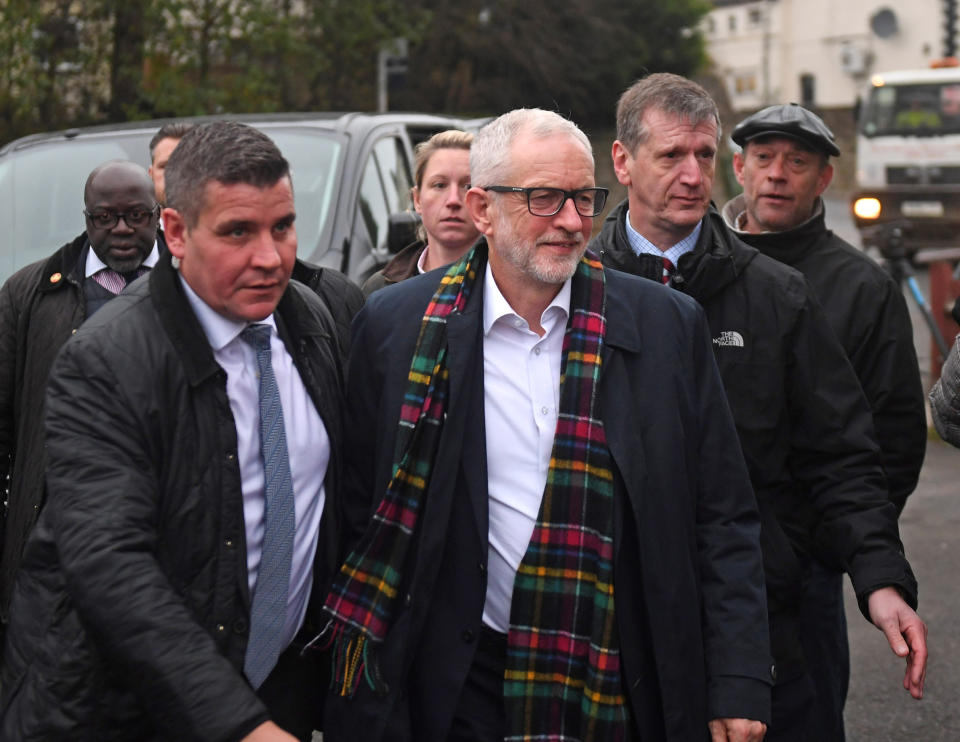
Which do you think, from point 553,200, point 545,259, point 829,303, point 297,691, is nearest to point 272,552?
point 297,691

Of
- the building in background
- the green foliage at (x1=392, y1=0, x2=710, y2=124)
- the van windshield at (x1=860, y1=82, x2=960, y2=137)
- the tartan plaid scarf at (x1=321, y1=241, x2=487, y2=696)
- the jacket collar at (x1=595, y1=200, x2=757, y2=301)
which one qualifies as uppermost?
the building in background

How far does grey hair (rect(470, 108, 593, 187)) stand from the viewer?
10.6ft

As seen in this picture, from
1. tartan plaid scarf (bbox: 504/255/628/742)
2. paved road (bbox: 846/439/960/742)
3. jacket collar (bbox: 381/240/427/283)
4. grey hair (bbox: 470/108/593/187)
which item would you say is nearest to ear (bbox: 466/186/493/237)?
grey hair (bbox: 470/108/593/187)

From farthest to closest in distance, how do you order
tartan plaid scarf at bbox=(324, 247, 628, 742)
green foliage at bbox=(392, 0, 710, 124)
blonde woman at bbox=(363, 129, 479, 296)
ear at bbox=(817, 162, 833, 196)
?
1. green foliage at bbox=(392, 0, 710, 124)
2. blonde woman at bbox=(363, 129, 479, 296)
3. ear at bbox=(817, 162, 833, 196)
4. tartan plaid scarf at bbox=(324, 247, 628, 742)

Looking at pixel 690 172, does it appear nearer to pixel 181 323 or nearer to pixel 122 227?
pixel 181 323

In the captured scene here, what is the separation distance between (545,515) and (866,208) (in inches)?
804

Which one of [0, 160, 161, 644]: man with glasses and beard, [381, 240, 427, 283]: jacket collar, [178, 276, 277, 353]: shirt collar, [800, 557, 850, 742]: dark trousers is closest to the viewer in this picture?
[178, 276, 277, 353]: shirt collar

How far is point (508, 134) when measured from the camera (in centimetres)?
327

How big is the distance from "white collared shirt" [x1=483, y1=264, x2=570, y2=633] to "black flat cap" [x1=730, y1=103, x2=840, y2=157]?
154 centimetres

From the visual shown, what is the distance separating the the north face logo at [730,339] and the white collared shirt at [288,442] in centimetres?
122

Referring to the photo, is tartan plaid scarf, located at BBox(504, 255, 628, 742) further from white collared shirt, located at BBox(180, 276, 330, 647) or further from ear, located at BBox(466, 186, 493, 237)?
ear, located at BBox(466, 186, 493, 237)

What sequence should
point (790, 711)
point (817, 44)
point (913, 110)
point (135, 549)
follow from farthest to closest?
1. point (817, 44)
2. point (913, 110)
3. point (790, 711)
4. point (135, 549)

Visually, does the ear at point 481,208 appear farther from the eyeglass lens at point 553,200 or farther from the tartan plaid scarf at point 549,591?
the tartan plaid scarf at point 549,591

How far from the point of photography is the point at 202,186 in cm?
279
